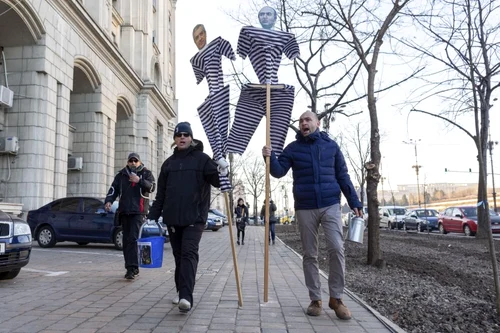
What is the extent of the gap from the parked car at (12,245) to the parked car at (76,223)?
18.1 ft

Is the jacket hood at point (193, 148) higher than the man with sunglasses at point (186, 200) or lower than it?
higher

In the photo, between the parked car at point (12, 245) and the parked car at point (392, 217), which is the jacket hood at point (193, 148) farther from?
the parked car at point (392, 217)

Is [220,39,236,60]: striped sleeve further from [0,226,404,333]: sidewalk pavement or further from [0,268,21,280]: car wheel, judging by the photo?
[0,268,21,280]: car wheel

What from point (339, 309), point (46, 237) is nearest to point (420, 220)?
point (46, 237)

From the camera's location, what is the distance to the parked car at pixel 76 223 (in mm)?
12289

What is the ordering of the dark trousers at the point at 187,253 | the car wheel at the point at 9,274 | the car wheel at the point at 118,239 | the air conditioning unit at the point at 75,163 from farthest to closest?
the air conditioning unit at the point at 75,163, the car wheel at the point at 118,239, the car wheel at the point at 9,274, the dark trousers at the point at 187,253

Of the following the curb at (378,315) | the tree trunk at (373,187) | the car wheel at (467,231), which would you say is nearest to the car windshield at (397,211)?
the car wheel at (467,231)

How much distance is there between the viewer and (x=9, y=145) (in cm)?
1575

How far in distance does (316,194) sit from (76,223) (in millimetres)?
9686

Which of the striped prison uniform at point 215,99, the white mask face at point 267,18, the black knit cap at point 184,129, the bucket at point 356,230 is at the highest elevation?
the white mask face at point 267,18

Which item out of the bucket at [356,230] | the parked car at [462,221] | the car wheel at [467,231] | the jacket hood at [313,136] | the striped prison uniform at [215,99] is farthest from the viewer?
the car wheel at [467,231]

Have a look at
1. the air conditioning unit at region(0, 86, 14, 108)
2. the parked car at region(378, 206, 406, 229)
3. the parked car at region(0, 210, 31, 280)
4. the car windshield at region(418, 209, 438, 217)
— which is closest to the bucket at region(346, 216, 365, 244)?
the parked car at region(0, 210, 31, 280)

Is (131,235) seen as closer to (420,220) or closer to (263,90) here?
(263,90)

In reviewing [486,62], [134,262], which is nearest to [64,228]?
[134,262]
